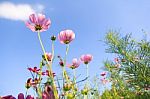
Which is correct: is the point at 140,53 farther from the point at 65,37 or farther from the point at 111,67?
the point at 65,37

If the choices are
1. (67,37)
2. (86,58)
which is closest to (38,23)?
(67,37)

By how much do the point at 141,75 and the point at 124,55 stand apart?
40 cm

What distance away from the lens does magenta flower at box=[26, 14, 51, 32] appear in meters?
1.87

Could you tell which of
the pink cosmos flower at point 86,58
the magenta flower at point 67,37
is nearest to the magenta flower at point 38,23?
the magenta flower at point 67,37

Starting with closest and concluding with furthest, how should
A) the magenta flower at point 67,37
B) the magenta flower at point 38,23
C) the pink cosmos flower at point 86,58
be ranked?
the magenta flower at point 38,23 < the magenta flower at point 67,37 < the pink cosmos flower at point 86,58

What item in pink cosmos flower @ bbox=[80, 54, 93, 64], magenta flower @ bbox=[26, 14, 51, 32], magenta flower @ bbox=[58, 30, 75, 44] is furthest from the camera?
pink cosmos flower @ bbox=[80, 54, 93, 64]

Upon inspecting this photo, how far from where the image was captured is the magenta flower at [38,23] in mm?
1867

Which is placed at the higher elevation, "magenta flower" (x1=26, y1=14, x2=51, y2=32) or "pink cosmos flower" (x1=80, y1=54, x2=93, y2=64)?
"magenta flower" (x1=26, y1=14, x2=51, y2=32)

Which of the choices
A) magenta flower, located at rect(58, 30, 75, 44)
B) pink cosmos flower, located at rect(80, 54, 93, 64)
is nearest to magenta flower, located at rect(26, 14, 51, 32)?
magenta flower, located at rect(58, 30, 75, 44)

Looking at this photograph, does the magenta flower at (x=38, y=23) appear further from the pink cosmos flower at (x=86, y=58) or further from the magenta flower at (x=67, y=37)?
the pink cosmos flower at (x=86, y=58)

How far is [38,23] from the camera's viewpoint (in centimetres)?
188

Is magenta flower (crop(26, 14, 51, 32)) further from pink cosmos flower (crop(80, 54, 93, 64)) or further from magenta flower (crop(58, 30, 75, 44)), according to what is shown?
pink cosmos flower (crop(80, 54, 93, 64))

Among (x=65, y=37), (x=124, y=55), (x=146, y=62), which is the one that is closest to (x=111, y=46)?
(x=124, y=55)

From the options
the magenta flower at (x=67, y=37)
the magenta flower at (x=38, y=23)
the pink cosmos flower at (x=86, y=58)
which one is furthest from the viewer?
the pink cosmos flower at (x=86, y=58)
